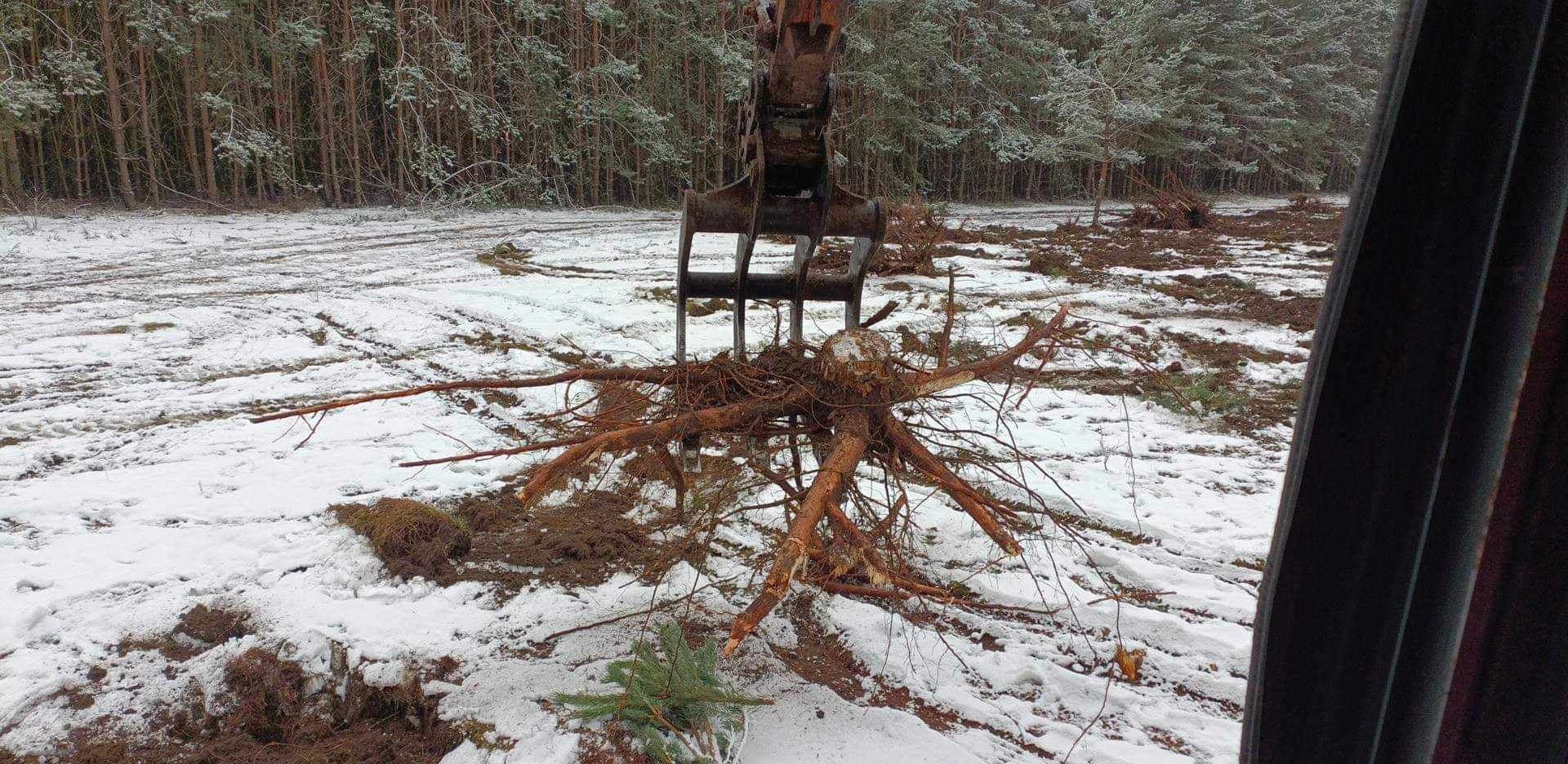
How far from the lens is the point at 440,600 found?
9.78ft

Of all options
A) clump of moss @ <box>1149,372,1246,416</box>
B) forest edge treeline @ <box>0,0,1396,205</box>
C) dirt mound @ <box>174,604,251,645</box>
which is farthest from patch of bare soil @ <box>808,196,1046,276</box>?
dirt mound @ <box>174,604,251,645</box>

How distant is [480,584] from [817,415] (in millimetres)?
1524

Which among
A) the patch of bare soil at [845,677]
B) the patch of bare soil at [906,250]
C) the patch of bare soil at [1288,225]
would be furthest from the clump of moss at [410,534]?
the patch of bare soil at [1288,225]

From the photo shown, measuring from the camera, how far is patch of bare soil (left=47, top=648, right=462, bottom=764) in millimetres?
2238

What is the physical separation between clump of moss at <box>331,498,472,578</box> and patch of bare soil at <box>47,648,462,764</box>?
2.12 feet

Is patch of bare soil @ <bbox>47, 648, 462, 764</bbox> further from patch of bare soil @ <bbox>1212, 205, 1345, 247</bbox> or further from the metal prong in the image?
patch of bare soil @ <bbox>1212, 205, 1345, 247</bbox>

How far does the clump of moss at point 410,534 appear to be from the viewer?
3.19 meters

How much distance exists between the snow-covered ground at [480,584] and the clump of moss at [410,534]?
0.26 feet

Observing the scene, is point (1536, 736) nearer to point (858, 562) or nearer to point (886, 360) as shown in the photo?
point (858, 562)

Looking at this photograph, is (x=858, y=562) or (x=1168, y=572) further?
(x=1168, y=572)

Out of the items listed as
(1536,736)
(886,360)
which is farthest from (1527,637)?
(886,360)

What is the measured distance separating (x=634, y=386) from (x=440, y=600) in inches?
44.0

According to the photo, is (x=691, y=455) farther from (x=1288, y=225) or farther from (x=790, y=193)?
(x=1288, y=225)

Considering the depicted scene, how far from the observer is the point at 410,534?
333 centimetres
